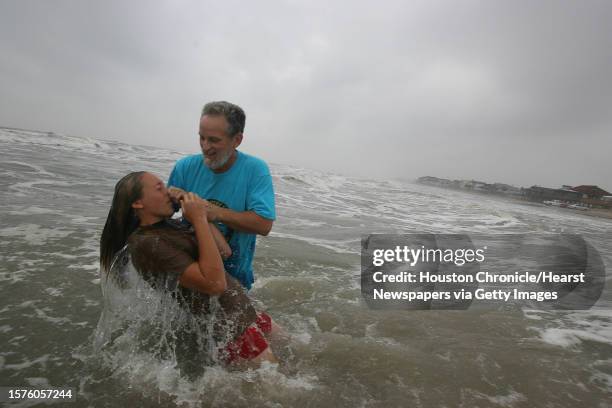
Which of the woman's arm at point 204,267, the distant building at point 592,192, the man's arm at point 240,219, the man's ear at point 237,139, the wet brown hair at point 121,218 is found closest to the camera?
the woman's arm at point 204,267

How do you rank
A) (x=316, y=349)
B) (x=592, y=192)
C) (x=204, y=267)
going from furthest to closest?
(x=592, y=192) < (x=316, y=349) < (x=204, y=267)

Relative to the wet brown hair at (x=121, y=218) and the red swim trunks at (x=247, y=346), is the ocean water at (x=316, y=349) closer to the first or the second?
the red swim trunks at (x=247, y=346)

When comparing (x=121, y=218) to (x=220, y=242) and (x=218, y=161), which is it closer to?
(x=220, y=242)

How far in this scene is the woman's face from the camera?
2.32 m

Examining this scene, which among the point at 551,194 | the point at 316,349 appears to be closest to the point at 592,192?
the point at 551,194

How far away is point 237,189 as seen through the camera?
287 cm

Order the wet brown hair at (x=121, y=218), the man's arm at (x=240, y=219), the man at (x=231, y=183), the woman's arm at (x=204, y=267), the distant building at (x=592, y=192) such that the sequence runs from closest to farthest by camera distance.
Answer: the woman's arm at (x=204, y=267), the wet brown hair at (x=121, y=218), the man's arm at (x=240, y=219), the man at (x=231, y=183), the distant building at (x=592, y=192)

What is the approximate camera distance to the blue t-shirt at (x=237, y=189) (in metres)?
2.85

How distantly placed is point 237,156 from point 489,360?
10.0 ft

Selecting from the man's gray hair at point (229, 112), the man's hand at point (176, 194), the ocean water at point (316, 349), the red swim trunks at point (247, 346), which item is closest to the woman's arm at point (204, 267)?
the man's hand at point (176, 194)

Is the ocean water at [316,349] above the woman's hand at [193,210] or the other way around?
the other way around

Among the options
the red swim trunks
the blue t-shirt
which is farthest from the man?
the red swim trunks

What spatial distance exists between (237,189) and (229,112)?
61 cm

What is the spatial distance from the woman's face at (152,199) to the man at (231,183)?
300 mm
